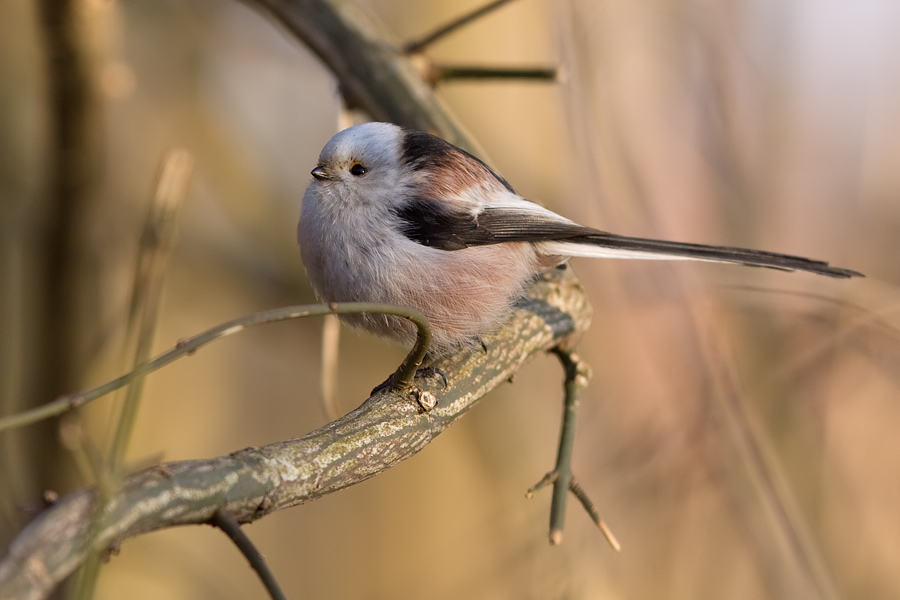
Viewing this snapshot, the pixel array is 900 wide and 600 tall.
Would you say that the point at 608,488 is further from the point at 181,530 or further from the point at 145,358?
the point at 145,358

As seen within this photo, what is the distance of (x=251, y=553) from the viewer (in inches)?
36.5

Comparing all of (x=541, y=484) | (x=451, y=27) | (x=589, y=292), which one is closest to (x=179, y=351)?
(x=541, y=484)

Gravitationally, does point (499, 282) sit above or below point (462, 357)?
above

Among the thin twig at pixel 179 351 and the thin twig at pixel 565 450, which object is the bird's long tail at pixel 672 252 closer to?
the thin twig at pixel 565 450

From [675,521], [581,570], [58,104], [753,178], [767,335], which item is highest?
[58,104]

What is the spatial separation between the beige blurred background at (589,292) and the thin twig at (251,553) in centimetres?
168

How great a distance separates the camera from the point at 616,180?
371 cm

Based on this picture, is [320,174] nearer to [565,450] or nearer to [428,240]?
[428,240]

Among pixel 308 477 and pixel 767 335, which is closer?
pixel 308 477

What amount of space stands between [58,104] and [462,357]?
65.9 inches

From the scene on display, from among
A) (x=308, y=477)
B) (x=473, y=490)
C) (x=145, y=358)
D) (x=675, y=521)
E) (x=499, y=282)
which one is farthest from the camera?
(x=473, y=490)

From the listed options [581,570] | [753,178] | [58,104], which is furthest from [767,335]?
[58,104]

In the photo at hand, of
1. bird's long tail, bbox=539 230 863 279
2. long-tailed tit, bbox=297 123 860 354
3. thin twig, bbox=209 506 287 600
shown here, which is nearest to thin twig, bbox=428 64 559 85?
long-tailed tit, bbox=297 123 860 354

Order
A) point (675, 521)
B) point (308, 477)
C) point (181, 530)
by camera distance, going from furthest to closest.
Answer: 1. point (181, 530)
2. point (675, 521)
3. point (308, 477)
